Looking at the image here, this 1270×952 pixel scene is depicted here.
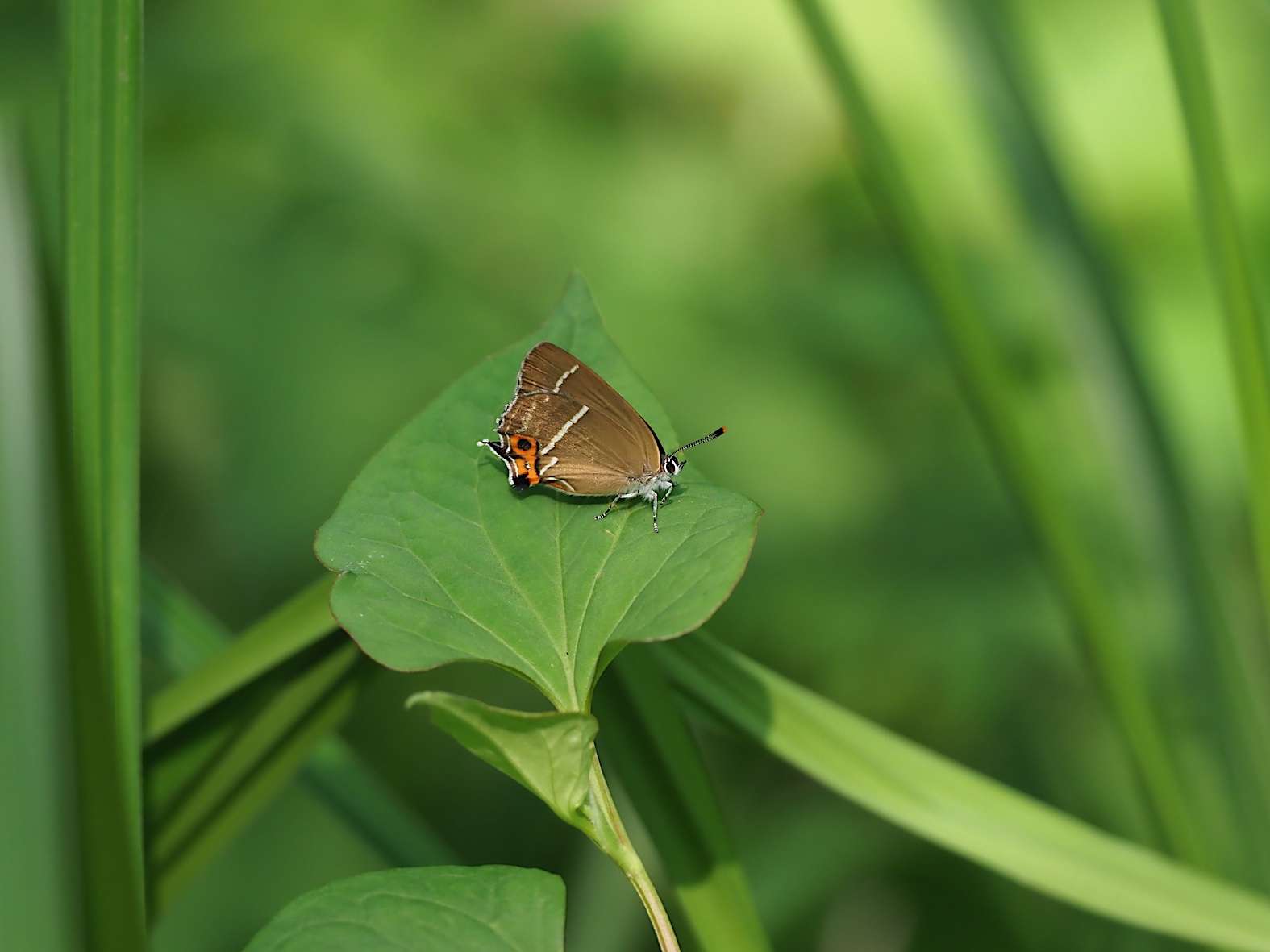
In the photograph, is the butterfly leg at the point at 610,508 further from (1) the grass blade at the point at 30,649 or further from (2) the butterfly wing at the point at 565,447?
(1) the grass blade at the point at 30,649

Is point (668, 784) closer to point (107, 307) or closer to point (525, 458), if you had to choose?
point (525, 458)

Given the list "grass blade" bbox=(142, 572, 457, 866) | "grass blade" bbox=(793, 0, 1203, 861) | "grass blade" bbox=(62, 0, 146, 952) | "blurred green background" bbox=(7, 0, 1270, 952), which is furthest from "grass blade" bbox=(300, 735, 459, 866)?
"blurred green background" bbox=(7, 0, 1270, 952)

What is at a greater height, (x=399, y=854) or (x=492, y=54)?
(x=492, y=54)

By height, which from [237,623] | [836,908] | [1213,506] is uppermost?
[237,623]

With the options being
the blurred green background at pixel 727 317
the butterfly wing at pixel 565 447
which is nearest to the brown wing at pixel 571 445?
the butterfly wing at pixel 565 447

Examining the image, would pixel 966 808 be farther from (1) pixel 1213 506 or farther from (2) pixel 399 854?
(1) pixel 1213 506

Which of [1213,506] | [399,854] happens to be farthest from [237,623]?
[1213,506]

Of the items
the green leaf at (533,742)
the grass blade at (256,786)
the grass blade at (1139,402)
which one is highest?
the green leaf at (533,742)
